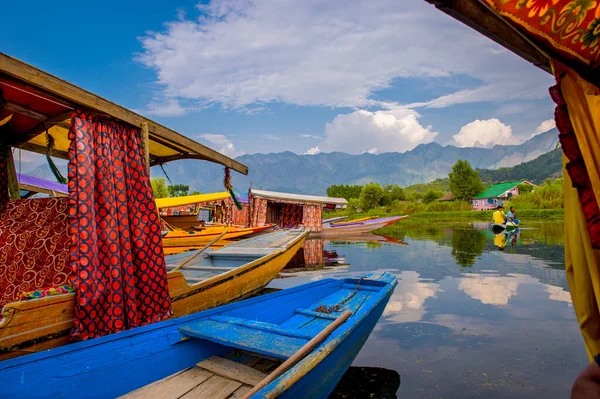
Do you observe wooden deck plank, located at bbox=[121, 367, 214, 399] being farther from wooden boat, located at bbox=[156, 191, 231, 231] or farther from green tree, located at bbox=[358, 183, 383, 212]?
green tree, located at bbox=[358, 183, 383, 212]

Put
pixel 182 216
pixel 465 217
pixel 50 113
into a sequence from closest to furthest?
pixel 50 113, pixel 182 216, pixel 465 217

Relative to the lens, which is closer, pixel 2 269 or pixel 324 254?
pixel 2 269

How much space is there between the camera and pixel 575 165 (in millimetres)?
1686

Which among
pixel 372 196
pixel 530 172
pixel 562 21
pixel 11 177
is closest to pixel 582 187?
pixel 562 21

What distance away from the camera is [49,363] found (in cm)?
264

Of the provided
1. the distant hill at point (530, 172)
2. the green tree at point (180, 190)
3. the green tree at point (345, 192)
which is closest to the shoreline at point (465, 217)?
the green tree at point (180, 190)

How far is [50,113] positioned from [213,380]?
379cm

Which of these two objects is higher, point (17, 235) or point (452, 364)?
point (17, 235)

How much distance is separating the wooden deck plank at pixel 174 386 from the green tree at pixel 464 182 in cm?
6073

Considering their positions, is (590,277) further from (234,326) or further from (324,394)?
(234,326)

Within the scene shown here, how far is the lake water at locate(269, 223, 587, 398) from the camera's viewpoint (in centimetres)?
405

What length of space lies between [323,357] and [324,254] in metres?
12.2

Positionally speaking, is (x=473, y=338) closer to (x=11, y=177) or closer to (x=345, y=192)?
(x=11, y=177)

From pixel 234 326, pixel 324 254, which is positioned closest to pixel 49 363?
pixel 234 326
